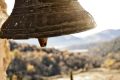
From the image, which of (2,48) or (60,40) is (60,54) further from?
(2,48)

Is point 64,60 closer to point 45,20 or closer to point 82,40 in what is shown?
point 82,40

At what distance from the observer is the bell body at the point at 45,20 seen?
1069mm

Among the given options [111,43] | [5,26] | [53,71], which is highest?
[5,26]

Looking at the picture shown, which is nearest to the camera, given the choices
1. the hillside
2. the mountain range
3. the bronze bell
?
the bronze bell

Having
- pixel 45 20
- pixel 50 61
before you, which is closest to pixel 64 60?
pixel 50 61

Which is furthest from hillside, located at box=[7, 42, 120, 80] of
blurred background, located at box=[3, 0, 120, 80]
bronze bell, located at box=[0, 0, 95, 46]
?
bronze bell, located at box=[0, 0, 95, 46]

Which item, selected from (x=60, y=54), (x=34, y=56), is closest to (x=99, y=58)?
(x=60, y=54)

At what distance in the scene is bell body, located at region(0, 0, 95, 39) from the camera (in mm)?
1069

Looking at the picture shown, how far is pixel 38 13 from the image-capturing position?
111 cm

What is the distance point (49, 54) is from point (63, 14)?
8.14ft

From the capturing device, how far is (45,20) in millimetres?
1086

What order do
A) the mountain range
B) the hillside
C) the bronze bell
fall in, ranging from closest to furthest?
the bronze bell, the hillside, the mountain range

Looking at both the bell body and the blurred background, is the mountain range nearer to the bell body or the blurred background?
the blurred background

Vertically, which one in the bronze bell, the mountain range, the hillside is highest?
the bronze bell
